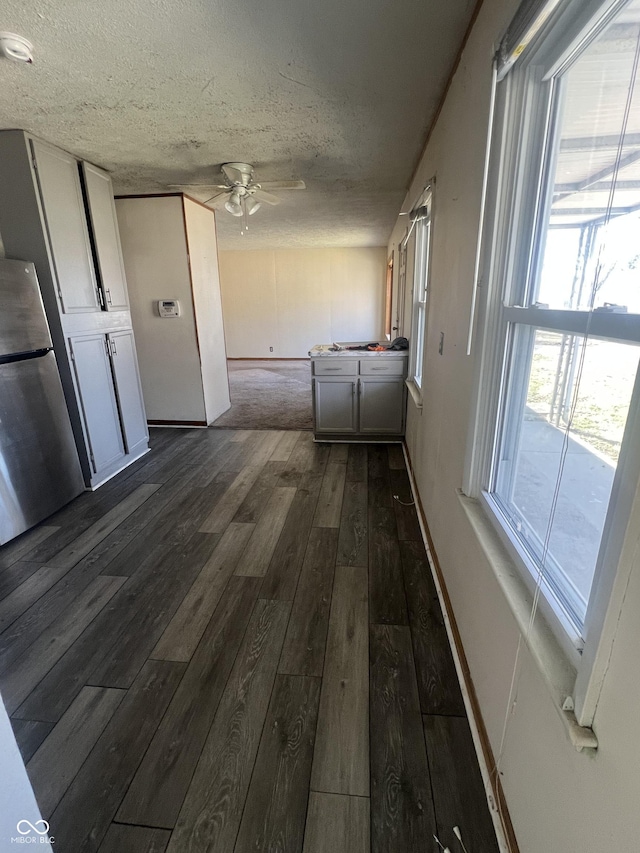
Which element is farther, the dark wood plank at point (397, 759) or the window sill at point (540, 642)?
the dark wood plank at point (397, 759)

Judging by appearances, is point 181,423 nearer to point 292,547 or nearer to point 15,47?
point 292,547

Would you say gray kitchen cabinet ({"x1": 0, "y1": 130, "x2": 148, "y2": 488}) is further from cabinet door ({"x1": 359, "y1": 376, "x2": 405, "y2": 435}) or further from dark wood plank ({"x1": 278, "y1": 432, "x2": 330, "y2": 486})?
cabinet door ({"x1": 359, "y1": 376, "x2": 405, "y2": 435})

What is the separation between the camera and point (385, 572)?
1.98 meters

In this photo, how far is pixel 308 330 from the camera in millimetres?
8617

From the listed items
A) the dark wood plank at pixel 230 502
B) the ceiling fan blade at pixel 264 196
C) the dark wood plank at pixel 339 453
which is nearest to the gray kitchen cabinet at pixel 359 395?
the dark wood plank at pixel 339 453

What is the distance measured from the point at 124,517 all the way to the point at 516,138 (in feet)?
9.14

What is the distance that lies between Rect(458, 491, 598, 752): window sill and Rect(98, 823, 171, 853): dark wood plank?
1.04m

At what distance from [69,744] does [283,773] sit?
70cm

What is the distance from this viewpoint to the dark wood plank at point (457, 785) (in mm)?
994

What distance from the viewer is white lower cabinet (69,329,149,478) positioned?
9.55 ft

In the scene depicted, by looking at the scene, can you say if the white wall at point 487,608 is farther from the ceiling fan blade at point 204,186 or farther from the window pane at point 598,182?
the ceiling fan blade at point 204,186

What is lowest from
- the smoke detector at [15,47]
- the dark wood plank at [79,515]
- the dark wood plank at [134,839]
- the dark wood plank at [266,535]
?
the dark wood plank at [79,515]

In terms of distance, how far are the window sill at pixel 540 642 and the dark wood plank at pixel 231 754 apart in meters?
0.91

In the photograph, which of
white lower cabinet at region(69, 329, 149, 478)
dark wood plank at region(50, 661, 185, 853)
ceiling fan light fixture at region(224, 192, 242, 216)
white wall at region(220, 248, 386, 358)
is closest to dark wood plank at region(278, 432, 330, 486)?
white lower cabinet at region(69, 329, 149, 478)
